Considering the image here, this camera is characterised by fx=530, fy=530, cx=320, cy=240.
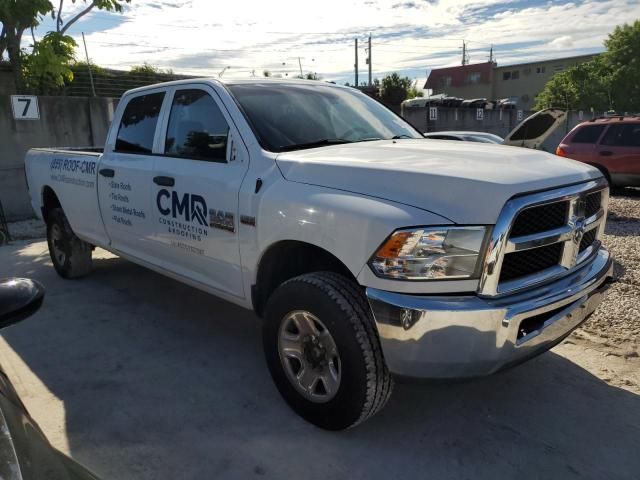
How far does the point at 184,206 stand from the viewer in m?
3.62

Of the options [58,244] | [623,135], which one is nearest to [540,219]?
[58,244]

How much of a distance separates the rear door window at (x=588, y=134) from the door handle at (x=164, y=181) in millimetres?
10043

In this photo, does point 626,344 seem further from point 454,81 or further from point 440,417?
point 454,81

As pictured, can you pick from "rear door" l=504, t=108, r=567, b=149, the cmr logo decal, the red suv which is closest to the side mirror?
the cmr logo decal

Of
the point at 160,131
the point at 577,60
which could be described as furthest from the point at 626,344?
the point at 577,60

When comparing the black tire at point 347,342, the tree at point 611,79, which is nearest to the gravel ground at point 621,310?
the black tire at point 347,342

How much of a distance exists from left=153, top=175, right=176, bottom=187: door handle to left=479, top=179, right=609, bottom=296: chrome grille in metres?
2.29

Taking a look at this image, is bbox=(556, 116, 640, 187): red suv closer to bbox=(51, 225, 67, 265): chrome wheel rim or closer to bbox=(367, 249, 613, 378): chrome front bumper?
bbox=(367, 249, 613, 378): chrome front bumper

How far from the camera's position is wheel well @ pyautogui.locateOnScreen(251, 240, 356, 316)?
296 centimetres

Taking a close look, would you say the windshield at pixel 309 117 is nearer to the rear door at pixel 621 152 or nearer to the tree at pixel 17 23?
the tree at pixel 17 23

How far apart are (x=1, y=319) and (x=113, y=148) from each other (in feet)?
10.9

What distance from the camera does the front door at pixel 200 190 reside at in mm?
3289

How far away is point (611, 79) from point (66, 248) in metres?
49.2

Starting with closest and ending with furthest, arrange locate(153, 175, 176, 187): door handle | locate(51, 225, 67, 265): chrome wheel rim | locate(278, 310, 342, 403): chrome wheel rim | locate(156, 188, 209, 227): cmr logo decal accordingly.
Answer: locate(278, 310, 342, 403): chrome wheel rim < locate(156, 188, 209, 227): cmr logo decal < locate(153, 175, 176, 187): door handle < locate(51, 225, 67, 265): chrome wheel rim
